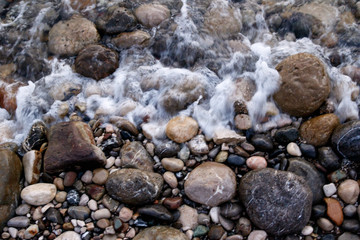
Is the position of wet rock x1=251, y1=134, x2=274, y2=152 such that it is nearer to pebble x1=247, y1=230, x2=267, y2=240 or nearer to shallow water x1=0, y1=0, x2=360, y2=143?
shallow water x1=0, y1=0, x2=360, y2=143

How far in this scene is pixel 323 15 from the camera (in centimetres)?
464

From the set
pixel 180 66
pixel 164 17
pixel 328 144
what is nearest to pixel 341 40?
pixel 328 144

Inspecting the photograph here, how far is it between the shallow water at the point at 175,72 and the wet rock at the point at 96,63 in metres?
0.09

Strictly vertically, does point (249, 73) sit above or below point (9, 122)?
above

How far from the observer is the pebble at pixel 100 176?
3.18m

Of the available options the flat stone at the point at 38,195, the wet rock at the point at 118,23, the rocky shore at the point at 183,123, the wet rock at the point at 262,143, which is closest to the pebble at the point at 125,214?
the rocky shore at the point at 183,123

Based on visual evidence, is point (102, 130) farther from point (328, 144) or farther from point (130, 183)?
point (328, 144)

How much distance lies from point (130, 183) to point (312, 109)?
2217 millimetres

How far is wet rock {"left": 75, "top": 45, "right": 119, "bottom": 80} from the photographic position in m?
4.25

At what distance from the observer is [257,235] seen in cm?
285

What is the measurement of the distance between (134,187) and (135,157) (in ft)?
1.35

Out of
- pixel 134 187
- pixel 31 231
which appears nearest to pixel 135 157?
pixel 134 187

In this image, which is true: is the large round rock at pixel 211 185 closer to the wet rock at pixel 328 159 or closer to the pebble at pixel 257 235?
the pebble at pixel 257 235

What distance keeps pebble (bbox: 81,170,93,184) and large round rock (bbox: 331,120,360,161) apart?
8.67ft
